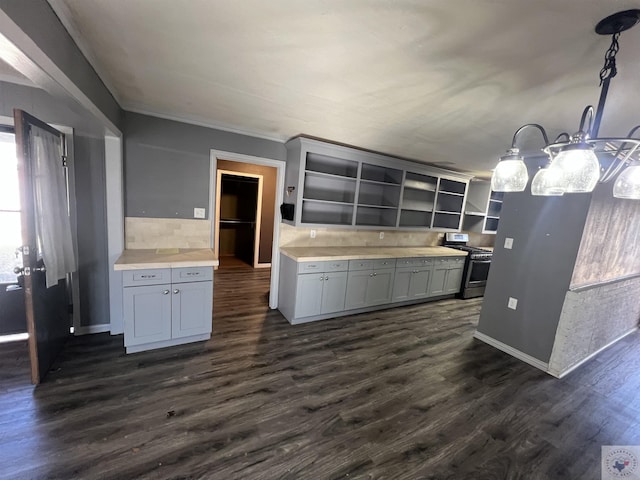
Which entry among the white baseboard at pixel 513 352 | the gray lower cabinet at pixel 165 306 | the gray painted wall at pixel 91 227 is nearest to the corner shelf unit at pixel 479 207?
the white baseboard at pixel 513 352

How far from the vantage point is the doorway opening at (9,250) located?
2.46 m

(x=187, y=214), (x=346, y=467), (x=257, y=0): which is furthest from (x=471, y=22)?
(x=187, y=214)

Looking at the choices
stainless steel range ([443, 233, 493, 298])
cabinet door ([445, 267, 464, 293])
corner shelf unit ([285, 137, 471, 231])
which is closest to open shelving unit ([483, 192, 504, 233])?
stainless steel range ([443, 233, 493, 298])

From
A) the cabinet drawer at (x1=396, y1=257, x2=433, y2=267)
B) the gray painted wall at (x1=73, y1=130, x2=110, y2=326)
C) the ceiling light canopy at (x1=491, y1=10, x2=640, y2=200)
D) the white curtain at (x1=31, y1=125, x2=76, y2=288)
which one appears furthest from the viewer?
the cabinet drawer at (x1=396, y1=257, x2=433, y2=267)

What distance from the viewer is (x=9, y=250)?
101 inches

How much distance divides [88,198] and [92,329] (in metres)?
1.37

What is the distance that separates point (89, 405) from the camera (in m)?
1.90

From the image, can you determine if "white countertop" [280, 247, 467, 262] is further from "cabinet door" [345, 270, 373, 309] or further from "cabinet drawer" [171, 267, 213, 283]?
"cabinet drawer" [171, 267, 213, 283]

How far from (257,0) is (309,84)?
2.56 feet

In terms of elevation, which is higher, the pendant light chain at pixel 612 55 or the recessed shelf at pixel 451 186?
the pendant light chain at pixel 612 55

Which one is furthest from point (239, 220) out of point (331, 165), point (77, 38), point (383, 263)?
point (77, 38)

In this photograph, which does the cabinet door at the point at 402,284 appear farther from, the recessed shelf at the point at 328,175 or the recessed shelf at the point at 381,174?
the recessed shelf at the point at 328,175

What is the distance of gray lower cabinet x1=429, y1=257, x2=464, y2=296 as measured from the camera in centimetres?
446

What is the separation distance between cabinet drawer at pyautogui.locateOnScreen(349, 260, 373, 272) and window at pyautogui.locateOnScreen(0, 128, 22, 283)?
3.36m
